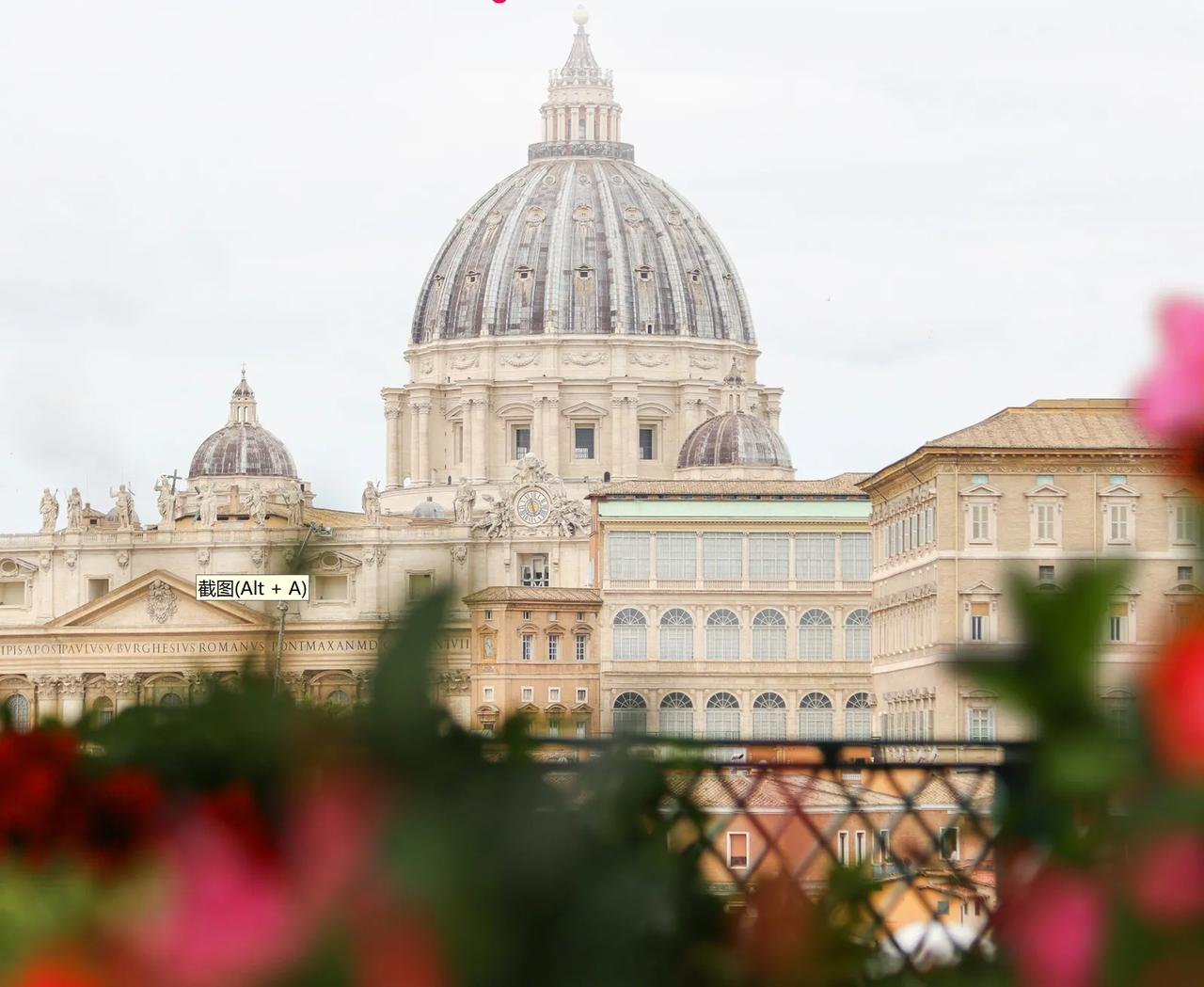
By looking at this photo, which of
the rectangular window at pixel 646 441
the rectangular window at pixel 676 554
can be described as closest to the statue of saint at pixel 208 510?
the rectangular window at pixel 676 554

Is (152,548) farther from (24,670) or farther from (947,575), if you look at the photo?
(947,575)

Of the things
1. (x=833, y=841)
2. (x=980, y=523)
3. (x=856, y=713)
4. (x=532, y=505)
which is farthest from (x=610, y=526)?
(x=833, y=841)

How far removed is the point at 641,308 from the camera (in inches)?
5576

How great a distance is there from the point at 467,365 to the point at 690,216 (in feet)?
61.2

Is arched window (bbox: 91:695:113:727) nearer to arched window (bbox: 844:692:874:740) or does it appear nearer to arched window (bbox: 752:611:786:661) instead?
arched window (bbox: 752:611:786:661)

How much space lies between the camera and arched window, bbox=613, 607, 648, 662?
301ft

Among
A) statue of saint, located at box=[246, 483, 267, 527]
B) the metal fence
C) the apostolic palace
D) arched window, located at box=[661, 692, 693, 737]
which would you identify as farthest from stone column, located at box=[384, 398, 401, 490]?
the metal fence

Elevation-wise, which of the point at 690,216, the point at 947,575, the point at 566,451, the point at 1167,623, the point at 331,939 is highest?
the point at 690,216

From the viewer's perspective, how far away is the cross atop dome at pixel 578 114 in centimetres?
15488

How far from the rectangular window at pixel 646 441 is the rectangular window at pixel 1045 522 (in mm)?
76773

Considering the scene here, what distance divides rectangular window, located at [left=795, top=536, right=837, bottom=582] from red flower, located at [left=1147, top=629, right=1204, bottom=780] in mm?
89945

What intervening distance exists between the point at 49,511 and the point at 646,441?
120ft

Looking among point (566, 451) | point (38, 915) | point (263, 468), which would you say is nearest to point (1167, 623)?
point (38, 915)

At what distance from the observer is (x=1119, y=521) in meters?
59.5
